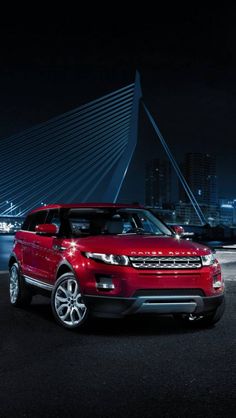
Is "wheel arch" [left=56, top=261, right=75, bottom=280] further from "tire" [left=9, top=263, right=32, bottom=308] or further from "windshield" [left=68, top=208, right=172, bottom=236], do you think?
"tire" [left=9, top=263, right=32, bottom=308]

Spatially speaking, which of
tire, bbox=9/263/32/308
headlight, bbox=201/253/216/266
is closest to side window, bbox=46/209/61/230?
tire, bbox=9/263/32/308

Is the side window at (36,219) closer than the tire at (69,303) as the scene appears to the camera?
No

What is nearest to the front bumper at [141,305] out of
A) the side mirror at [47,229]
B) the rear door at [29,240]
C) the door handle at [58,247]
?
the door handle at [58,247]

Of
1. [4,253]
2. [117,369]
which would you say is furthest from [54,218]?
[4,253]

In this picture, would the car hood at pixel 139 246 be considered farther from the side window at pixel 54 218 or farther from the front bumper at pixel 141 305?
the side window at pixel 54 218

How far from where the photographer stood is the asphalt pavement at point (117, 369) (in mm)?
3791

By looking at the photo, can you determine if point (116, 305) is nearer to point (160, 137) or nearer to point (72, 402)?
point (72, 402)

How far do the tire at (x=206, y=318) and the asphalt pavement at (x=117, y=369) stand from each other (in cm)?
12

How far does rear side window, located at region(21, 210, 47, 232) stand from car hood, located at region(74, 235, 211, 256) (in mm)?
1738

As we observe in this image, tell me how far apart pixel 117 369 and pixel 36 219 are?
4066 mm

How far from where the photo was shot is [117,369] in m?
4.81

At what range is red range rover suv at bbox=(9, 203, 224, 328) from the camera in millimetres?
6016

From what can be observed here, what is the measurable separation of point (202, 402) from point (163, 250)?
2.45m

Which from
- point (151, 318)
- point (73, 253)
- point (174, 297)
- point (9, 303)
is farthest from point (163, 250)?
point (9, 303)
